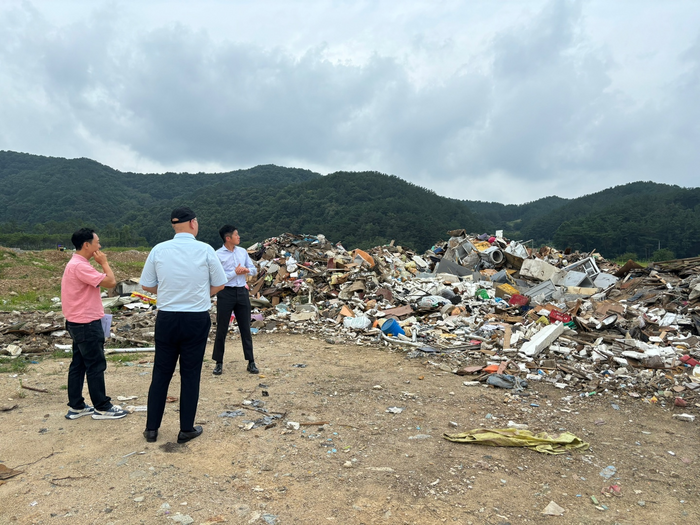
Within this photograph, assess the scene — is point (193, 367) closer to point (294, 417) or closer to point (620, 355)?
point (294, 417)

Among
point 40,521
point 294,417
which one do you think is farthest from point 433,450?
point 40,521

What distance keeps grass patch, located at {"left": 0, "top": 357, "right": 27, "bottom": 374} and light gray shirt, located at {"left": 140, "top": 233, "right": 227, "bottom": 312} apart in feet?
11.2

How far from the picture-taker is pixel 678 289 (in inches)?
338

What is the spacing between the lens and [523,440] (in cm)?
335

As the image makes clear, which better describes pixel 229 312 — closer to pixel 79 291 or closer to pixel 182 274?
pixel 79 291

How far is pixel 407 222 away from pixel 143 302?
42.9m

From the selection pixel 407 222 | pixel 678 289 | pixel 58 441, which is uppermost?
pixel 407 222

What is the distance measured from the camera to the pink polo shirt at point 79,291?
328 cm

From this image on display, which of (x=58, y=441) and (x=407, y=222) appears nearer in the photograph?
(x=58, y=441)

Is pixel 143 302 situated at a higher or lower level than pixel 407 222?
lower

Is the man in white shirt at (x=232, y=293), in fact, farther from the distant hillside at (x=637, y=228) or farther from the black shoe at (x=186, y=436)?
the distant hillside at (x=637, y=228)

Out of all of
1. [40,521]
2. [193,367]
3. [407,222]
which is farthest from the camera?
[407,222]

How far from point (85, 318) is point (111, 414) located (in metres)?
0.85

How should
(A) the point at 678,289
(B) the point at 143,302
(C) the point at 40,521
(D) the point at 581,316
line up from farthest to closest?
(B) the point at 143,302, (A) the point at 678,289, (D) the point at 581,316, (C) the point at 40,521
